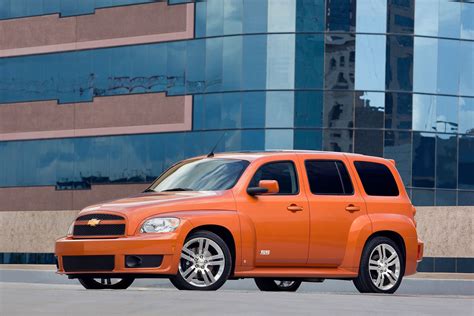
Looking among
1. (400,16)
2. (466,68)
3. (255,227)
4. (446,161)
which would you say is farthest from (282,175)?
(466,68)

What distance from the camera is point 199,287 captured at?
582 inches

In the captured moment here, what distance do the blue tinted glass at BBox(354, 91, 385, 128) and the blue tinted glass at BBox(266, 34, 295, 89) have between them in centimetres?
274

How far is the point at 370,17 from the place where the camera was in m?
51.5

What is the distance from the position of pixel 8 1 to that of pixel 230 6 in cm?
1240

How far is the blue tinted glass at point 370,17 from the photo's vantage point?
51281mm

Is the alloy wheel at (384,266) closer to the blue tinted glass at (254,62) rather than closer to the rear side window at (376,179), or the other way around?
the rear side window at (376,179)

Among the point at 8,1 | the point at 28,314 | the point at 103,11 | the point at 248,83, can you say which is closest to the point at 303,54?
the point at 248,83

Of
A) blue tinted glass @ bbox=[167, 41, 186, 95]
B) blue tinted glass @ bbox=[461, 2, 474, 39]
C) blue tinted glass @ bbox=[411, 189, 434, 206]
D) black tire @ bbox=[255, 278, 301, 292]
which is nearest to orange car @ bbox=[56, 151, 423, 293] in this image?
black tire @ bbox=[255, 278, 301, 292]

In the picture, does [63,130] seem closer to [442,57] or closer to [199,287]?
[442,57]

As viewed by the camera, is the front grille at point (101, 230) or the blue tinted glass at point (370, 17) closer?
the front grille at point (101, 230)

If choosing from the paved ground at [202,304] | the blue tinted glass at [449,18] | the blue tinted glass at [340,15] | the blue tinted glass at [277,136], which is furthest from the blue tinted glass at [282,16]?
the paved ground at [202,304]

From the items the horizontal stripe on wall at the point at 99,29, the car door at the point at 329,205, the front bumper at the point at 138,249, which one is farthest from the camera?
the horizontal stripe on wall at the point at 99,29

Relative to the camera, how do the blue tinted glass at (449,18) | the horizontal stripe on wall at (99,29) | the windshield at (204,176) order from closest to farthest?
the windshield at (204,176) → the blue tinted glass at (449,18) → the horizontal stripe on wall at (99,29)

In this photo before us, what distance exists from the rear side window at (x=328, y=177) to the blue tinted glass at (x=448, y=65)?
3629 cm
